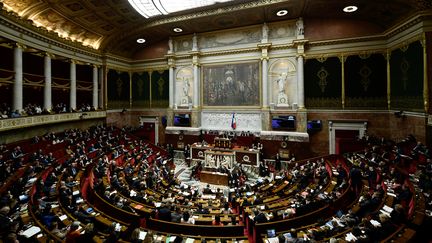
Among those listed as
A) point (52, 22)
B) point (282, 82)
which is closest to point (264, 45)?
point (282, 82)

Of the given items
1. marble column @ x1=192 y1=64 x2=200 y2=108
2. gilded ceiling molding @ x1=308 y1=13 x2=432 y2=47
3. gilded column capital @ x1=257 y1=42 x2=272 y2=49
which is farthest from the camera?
marble column @ x1=192 y1=64 x2=200 y2=108

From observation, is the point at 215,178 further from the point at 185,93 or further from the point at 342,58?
the point at 342,58

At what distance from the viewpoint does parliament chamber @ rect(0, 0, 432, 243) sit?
646 centimetres

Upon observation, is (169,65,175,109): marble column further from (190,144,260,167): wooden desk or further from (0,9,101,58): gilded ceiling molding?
(0,9,101,58): gilded ceiling molding

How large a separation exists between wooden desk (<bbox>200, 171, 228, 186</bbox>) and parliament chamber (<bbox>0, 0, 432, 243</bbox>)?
11 cm

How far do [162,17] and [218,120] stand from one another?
10.4 meters

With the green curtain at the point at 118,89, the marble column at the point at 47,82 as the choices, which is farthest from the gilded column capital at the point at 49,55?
the green curtain at the point at 118,89

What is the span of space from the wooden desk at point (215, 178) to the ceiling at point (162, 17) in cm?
1239

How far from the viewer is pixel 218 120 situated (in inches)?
803

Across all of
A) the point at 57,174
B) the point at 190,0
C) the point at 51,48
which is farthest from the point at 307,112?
the point at 51,48

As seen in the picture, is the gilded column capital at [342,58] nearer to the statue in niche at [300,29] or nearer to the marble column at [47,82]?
the statue in niche at [300,29]

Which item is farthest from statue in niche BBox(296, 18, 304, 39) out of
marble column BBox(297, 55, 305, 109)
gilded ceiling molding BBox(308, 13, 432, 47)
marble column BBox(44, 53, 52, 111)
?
marble column BBox(44, 53, 52, 111)

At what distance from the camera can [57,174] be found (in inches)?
380

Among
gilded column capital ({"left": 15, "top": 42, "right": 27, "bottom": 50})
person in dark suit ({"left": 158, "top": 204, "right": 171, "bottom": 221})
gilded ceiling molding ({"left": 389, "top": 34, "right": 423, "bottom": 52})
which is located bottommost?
person in dark suit ({"left": 158, "top": 204, "right": 171, "bottom": 221})
